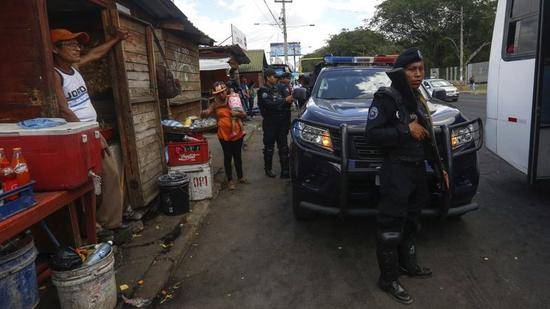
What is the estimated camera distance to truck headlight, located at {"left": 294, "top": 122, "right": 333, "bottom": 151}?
396 cm

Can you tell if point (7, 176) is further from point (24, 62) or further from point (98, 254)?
point (24, 62)

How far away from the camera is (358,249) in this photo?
4094 mm

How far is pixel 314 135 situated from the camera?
4074mm

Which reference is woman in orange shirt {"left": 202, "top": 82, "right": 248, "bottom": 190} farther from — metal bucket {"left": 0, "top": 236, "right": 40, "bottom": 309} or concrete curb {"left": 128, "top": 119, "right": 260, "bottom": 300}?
metal bucket {"left": 0, "top": 236, "right": 40, "bottom": 309}

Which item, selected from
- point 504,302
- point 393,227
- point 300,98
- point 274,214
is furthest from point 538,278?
point 300,98

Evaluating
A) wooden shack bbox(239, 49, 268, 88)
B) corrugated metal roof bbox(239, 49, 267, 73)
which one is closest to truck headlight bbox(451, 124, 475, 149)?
wooden shack bbox(239, 49, 268, 88)

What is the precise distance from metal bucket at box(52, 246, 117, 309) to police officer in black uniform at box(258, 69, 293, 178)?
4496 millimetres

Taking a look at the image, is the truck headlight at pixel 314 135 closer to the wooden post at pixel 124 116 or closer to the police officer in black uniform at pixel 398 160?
the police officer in black uniform at pixel 398 160

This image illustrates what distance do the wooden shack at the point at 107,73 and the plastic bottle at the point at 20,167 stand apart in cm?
76

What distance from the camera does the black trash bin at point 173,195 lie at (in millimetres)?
5148

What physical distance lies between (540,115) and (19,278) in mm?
5291

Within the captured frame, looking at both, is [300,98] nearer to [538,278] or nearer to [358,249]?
[358,249]

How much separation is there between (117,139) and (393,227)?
347 cm

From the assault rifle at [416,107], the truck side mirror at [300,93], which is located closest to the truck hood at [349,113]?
the assault rifle at [416,107]
